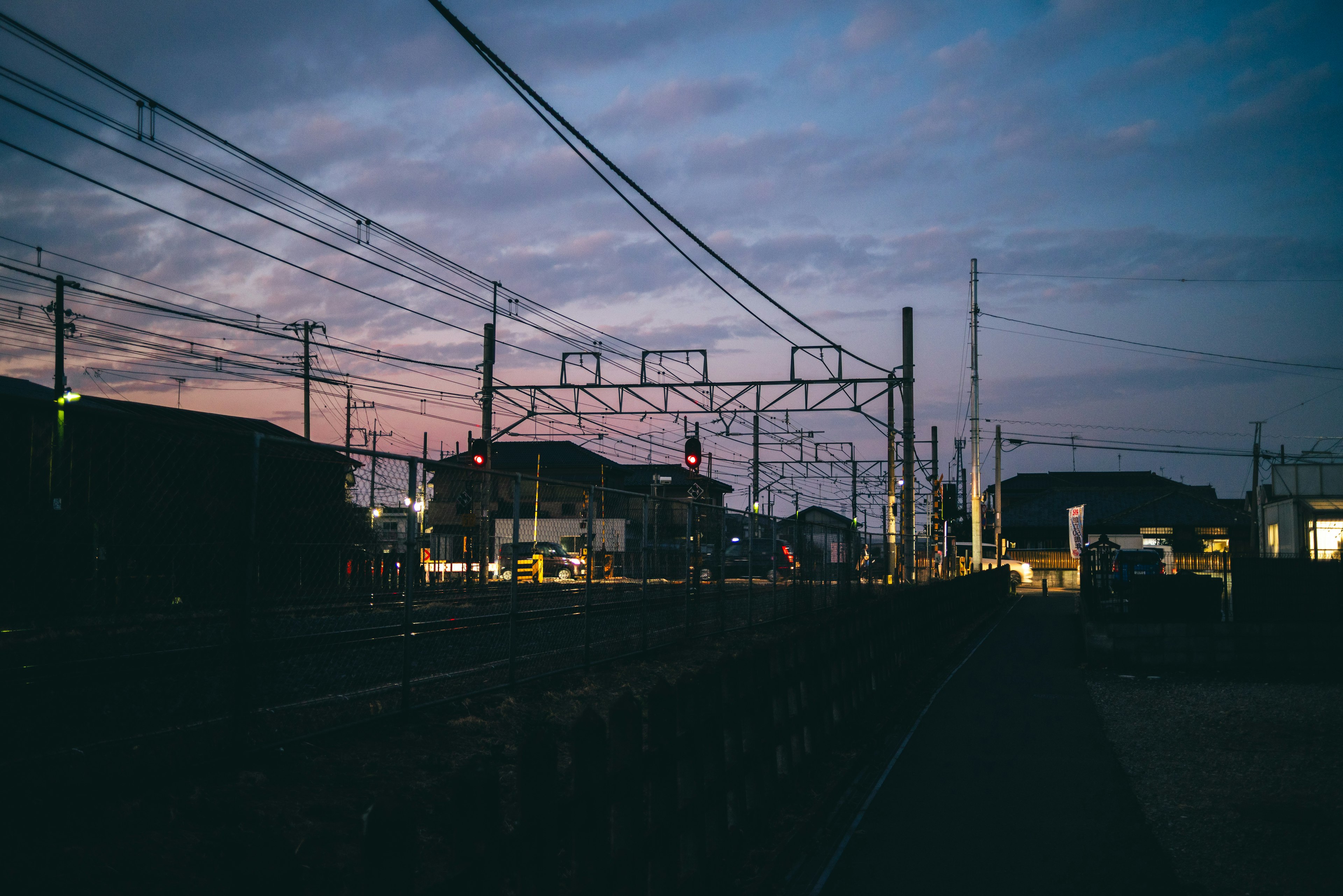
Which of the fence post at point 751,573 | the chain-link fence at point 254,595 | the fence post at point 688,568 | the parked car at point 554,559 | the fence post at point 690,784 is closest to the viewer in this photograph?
the fence post at point 690,784

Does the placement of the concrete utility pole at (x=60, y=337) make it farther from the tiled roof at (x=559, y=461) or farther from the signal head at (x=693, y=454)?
the tiled roof at (x=559, y=461)

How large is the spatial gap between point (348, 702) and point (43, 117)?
388 inches

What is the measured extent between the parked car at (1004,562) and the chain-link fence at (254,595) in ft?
126

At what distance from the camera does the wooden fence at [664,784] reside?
250cm

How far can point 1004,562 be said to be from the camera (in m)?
54.8

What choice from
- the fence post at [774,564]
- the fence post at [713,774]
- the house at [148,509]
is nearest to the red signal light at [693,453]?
the fence post at [774,564]

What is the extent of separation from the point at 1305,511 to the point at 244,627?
80.4 ft

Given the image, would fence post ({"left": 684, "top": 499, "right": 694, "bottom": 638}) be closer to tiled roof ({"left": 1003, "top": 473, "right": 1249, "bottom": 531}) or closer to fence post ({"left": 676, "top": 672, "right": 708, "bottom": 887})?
fence post ({"left": 676, "top": 672, "right": 708, "bottom": 887})

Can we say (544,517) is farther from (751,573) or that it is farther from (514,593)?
(514,593)

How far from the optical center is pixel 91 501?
5.21m

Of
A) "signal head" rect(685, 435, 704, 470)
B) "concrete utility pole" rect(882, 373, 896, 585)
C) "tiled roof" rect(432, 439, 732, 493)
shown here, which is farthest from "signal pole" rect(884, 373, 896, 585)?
"tiled roof" rect(432, 439, 732, 493)

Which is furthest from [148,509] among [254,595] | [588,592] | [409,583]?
[588,592]

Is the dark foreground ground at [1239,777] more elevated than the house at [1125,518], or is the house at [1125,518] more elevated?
the house at [1125,518]

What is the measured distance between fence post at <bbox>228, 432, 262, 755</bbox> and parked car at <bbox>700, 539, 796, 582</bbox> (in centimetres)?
986
